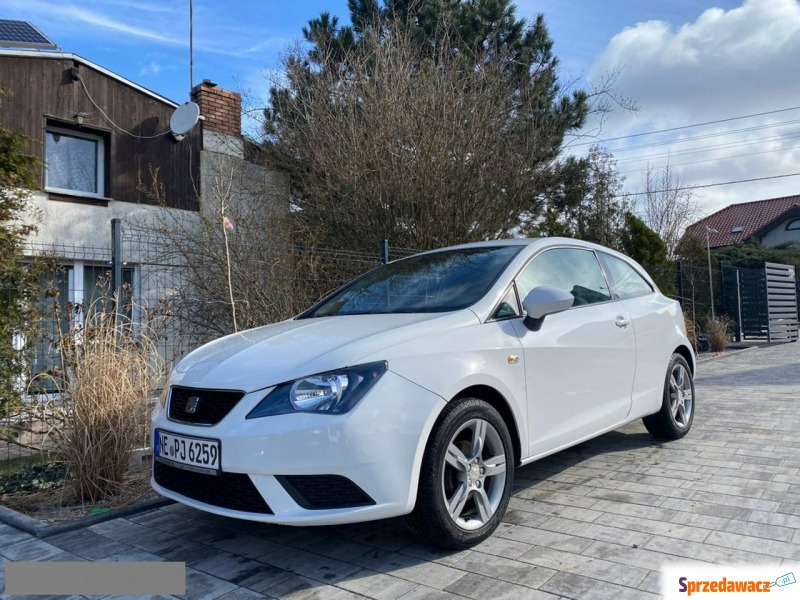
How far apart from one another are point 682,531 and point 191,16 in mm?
15022

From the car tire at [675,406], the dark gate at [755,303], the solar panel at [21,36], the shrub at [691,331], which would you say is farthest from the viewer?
the dark gate at [755,303]

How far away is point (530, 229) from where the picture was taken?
13383mm

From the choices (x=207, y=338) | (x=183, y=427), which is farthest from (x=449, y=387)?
(x=207, y=338)

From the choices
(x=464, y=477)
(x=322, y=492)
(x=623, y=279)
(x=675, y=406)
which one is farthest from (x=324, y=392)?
(x=675, y=406)

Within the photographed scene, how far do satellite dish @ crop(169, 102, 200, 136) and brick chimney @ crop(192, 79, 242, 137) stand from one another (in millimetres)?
842

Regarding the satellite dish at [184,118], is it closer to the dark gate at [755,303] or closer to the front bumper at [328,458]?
the front bumper at [328,458]

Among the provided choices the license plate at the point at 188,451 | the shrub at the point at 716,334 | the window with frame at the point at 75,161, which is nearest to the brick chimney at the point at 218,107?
the window with frame at the point at 75,161

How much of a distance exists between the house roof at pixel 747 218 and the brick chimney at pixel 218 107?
120 feet

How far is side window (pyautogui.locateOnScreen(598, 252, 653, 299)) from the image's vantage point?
4.77 metres

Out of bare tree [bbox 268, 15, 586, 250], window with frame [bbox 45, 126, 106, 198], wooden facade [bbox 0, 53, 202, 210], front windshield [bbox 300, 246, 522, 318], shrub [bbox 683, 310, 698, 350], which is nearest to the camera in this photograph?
front windshield [bbox 300, 246, 522, 318]

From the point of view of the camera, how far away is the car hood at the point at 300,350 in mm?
2850

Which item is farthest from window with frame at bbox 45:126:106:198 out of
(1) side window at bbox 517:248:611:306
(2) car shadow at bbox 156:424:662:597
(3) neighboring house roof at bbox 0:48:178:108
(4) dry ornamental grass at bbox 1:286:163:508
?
(1) side window at bbox 517:248:611:306

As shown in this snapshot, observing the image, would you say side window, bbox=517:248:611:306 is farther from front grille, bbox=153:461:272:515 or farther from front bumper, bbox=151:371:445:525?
front grille, bbox=153:461:272:515

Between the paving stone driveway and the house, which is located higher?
the house
